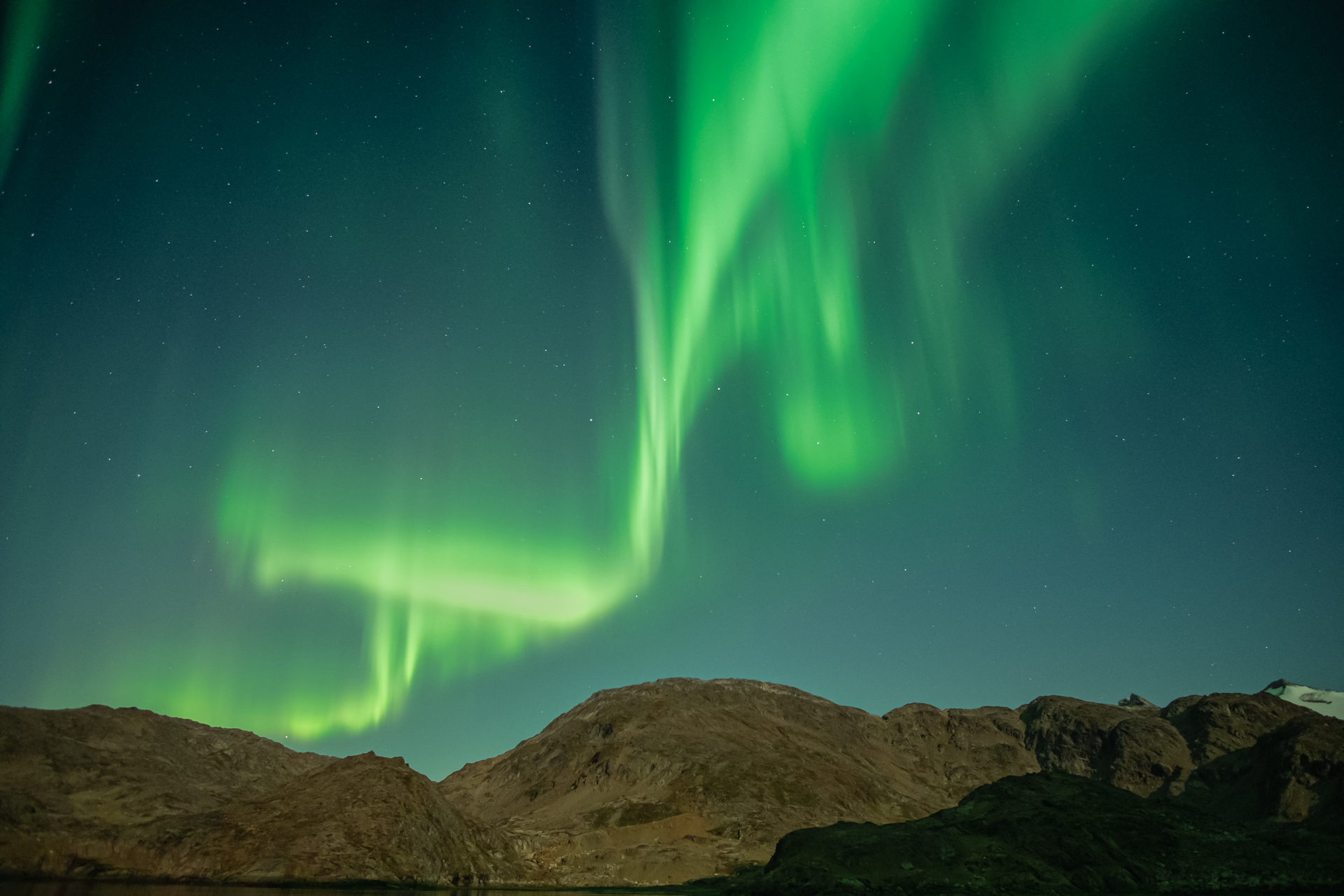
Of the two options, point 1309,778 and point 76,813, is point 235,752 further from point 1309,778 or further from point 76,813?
point 1309,778

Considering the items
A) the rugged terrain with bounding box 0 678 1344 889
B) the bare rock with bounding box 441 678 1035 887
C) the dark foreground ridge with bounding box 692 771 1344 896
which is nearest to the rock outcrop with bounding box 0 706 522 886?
the rugged terrain with bounding box 0 678 1344 889

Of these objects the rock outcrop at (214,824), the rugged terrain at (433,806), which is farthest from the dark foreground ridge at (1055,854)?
the rock outcrop at (214,824)

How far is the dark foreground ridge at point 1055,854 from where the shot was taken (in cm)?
7531

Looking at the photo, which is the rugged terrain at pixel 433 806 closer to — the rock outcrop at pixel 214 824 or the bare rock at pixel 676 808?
the rock outcrop at pixel 214 824

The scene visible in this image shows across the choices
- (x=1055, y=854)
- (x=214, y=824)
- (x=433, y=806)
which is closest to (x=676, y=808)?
(x=433, y=806)

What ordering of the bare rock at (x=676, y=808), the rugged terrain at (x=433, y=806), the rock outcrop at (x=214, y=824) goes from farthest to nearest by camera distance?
the bare rock at (x=676, y=808) → the rugged terrain at (x=433, y=806) → the rock outcrop at (x=214, y=824)

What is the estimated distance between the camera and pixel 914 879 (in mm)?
74625

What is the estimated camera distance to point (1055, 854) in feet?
260

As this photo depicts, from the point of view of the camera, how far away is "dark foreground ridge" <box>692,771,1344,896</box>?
247 feet

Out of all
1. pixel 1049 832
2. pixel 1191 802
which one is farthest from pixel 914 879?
pixel 1191 802

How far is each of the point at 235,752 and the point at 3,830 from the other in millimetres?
90127

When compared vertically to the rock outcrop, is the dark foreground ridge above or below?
below

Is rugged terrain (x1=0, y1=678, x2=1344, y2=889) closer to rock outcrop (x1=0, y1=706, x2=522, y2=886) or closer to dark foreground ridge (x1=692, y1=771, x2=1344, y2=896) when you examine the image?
rock outcrop (x1=0, y1=706, x2=522, y2=886)

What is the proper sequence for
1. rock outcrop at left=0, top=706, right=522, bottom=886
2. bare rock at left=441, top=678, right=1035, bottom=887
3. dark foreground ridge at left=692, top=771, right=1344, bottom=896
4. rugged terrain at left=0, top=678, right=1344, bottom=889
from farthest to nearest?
bare rock at left=441, top=678, right=1035, bottom=887, rugged terrain at left=0, top=678, right=1344, bottom=889, rock outcrop at left=0, top=706, right=522, bottom=886, dark foreground ridge at left=692, top=771, right=1344, bottom=896
